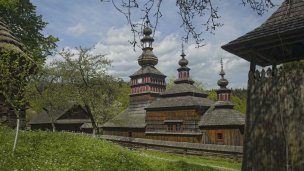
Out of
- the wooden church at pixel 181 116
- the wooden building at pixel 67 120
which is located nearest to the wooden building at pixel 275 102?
the wooden church at pixel 181 116

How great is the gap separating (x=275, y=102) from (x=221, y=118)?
26019 millimetres

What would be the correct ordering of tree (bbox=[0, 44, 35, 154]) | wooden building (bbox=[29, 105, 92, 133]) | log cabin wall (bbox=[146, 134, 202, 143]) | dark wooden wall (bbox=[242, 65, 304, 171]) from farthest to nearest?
wooden building (bbox=[29, 105, 92, 133]) < log cabin wall (bbox=[146, 134, 202, 143]) < tree (bbox=[0, 44, 35, 154]) < dark wooden wall (bbox=[242, 65, 304, 171])

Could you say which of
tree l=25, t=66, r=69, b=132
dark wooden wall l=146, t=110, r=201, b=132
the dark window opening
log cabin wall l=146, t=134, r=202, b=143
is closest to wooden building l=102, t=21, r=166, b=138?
dark wooden wall l=146, t=110, r=201, b=132

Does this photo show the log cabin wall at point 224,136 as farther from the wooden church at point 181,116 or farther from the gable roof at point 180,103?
the gable roof at point 180,103

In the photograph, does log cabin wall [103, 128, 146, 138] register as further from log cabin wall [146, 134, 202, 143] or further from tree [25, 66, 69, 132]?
tree [25, 66, 69, 132]

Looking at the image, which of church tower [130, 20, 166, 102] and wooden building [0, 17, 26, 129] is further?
church tower [130, 20, 166, 102]

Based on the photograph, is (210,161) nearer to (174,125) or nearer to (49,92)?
(174,125)

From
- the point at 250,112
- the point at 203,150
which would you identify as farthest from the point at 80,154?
the point at 203,150

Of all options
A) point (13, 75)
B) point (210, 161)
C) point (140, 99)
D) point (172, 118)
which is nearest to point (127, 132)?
point (140, 99)

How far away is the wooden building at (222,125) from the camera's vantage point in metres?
34.1

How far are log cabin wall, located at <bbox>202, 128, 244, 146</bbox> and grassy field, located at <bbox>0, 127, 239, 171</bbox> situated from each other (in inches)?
679

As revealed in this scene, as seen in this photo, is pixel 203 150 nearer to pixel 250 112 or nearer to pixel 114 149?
pixel 114 149

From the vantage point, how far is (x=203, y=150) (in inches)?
1187

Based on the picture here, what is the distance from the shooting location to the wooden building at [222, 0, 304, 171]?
9.35 metres
